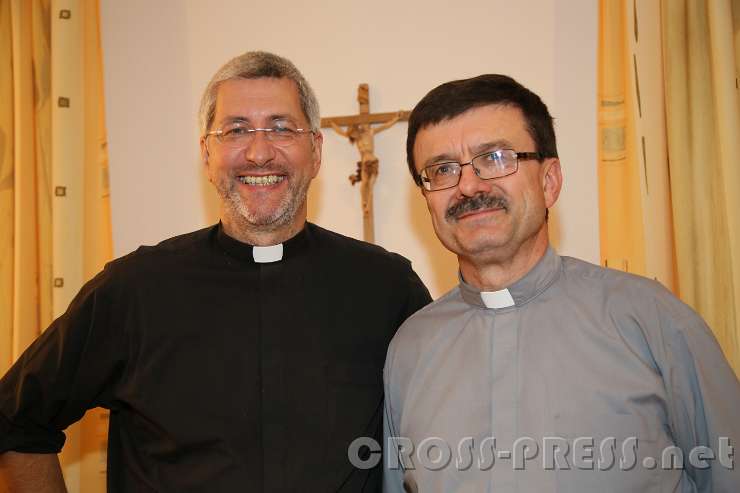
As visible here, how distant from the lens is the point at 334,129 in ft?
11.4

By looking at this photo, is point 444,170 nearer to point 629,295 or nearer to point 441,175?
point 441,175

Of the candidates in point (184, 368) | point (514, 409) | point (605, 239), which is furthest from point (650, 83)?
point (184, 368)

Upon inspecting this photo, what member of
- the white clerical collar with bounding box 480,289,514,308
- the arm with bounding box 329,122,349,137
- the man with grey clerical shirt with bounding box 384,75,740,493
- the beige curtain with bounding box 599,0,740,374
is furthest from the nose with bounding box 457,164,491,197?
the arm with bounding box 329,122,349,137

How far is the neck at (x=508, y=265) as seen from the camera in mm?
→ 2107

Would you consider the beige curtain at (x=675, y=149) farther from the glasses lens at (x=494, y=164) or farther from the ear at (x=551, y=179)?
the glasses lens at (x=494, y=164)

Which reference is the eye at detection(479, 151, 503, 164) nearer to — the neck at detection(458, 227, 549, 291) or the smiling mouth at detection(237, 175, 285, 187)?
the neck at detection(458, 227, 549, 291)

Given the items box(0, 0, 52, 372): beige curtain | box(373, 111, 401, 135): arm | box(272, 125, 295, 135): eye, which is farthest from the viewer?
box(373, 111, 401, 135): arm

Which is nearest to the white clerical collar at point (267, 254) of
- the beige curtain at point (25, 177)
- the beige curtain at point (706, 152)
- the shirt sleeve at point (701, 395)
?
the shirt sleeve at point (701, 395)

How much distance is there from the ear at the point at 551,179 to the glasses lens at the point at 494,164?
15cm

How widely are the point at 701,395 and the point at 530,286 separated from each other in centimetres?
55

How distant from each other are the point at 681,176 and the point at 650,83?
0.43 m

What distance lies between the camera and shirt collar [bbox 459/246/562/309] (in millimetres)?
2092

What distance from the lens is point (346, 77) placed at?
351 centimetres

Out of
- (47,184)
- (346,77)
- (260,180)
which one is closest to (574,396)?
(260,180)
